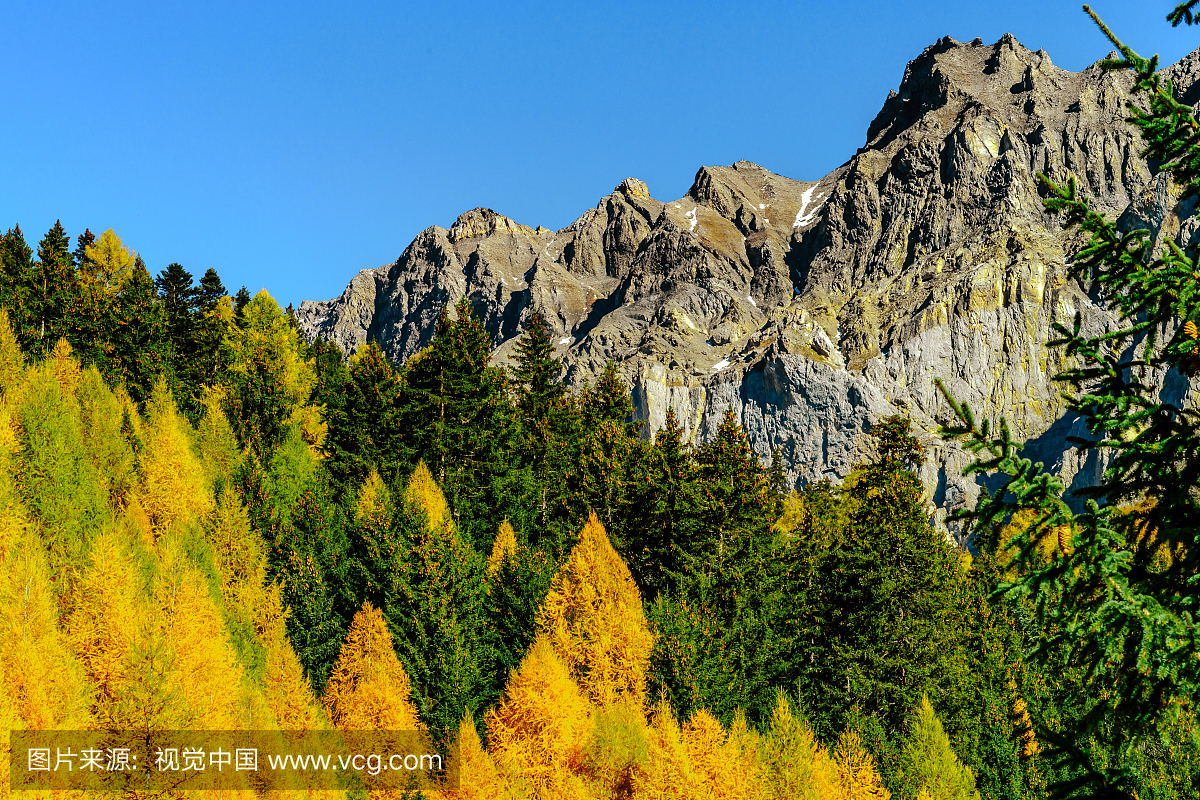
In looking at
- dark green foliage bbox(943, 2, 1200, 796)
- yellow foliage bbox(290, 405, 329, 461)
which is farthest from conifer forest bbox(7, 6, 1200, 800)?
dark green foliage bbox(943, 2, 1200, 796)

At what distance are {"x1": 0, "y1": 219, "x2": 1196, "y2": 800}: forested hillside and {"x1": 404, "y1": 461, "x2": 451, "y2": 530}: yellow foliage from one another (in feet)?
0.97

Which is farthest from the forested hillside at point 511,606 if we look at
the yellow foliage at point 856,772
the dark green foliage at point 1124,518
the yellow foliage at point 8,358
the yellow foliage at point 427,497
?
the dark green foliage at point 1124,518

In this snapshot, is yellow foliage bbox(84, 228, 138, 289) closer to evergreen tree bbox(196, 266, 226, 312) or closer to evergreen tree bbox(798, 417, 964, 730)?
evergreen tree bbox(196, 266, 226, 312)

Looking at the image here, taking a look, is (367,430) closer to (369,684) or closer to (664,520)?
(369,684)

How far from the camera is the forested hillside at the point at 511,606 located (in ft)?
104

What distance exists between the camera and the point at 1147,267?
8.48m

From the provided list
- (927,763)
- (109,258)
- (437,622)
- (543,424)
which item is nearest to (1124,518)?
(927,763)

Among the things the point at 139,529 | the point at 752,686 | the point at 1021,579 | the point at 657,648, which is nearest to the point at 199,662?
the point at 139,529

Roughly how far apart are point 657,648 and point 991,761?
1847cm

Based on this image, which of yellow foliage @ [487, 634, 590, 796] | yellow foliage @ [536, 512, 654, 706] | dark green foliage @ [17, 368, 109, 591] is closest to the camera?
yellow foliage @ [487, 634, 590, 796]

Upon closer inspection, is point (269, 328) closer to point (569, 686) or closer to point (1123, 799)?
point (569, 686)

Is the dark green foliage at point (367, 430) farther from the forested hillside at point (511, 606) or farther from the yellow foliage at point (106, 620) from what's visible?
the yellow foliage at point (106, 620)

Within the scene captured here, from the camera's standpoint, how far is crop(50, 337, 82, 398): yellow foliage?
55000 mm

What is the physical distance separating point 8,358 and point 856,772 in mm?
54912
